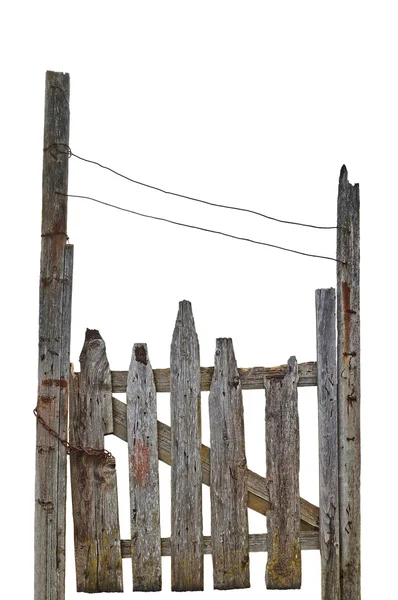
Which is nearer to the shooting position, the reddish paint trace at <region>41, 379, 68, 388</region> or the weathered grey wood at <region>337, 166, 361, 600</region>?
the reddish paint trace at <region>41, 379, 68, 388</region>

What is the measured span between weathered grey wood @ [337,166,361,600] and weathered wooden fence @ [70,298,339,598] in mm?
64

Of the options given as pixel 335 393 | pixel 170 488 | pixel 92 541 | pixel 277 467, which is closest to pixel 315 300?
pixel 335 393

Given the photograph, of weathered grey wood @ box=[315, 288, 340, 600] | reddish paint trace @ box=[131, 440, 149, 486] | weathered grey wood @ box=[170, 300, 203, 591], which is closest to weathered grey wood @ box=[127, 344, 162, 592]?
reddish paint trace @ box=[131, 440, 149, 486]

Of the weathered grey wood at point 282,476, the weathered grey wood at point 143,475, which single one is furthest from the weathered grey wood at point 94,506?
the weathered grey wood at point 282,476

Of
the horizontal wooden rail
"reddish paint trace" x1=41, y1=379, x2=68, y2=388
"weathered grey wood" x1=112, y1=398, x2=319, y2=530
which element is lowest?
the horizontal wooden rail

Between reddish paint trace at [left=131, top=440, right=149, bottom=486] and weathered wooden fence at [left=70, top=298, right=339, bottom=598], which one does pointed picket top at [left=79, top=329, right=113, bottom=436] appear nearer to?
weathered wooden fence at [left=70, top=298, right=339, bottom=598]

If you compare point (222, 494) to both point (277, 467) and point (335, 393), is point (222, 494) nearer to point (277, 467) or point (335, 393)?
point (277, 467)

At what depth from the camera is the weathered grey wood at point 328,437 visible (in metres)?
6.81

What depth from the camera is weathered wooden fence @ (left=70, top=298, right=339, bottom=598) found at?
6.80 m

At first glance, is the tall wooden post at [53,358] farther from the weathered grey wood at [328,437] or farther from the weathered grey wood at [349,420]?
the weathered grey wood at [349,420]

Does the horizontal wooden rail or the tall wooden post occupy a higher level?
the tall wooden post

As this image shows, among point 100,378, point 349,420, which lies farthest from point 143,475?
point 349,420

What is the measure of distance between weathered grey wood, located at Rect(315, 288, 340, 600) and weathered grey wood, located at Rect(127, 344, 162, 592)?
120cm

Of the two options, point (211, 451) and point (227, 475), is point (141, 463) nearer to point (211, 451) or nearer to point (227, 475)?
point (211, 451)
